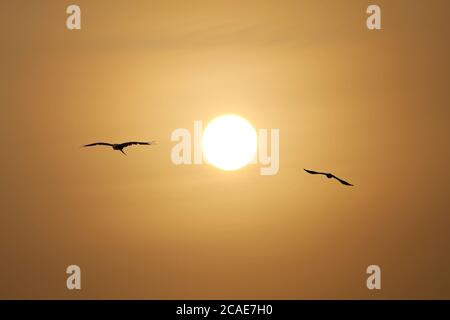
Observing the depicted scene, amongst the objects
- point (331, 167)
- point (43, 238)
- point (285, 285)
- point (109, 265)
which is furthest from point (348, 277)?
point (43, 238)

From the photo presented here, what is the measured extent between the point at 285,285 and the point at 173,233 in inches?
614

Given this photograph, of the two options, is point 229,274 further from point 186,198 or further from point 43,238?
point 43,238

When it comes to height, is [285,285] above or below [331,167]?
below

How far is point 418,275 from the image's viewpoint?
403ft

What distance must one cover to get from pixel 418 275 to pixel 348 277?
1023 centimetres

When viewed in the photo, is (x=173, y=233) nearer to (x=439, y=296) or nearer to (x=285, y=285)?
(x=285, y=285)

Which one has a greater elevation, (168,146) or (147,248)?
(168,146)

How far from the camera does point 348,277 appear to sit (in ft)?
427
